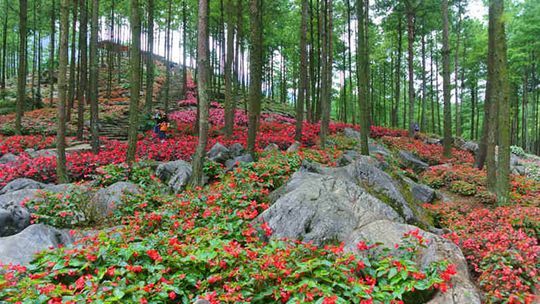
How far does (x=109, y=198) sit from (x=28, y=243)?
95.8 inches

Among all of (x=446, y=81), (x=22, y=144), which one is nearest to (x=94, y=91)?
(x=22, y=144)

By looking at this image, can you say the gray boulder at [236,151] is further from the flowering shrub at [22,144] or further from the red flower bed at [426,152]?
the red flower bed at [426,152]

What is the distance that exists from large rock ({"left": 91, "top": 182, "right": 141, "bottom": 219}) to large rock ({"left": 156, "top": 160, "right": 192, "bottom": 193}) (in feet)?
3.50

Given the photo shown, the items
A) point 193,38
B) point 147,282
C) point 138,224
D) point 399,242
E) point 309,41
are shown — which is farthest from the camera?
point 193,38

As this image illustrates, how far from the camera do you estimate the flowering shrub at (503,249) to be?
4371 mm

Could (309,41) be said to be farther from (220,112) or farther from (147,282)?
(147,282)

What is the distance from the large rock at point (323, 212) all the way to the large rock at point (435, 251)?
35 centimetres

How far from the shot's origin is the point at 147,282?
3.87 metres

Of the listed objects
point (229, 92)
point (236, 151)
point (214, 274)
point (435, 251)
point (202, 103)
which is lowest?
point (214, 274)

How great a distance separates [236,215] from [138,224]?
5.55 ft

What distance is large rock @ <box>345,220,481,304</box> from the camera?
3916mm

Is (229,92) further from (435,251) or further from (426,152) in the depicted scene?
(435,251)

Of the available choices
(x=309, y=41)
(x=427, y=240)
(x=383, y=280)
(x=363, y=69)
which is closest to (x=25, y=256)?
(x=383, y=280)

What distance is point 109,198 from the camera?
23.5ft
